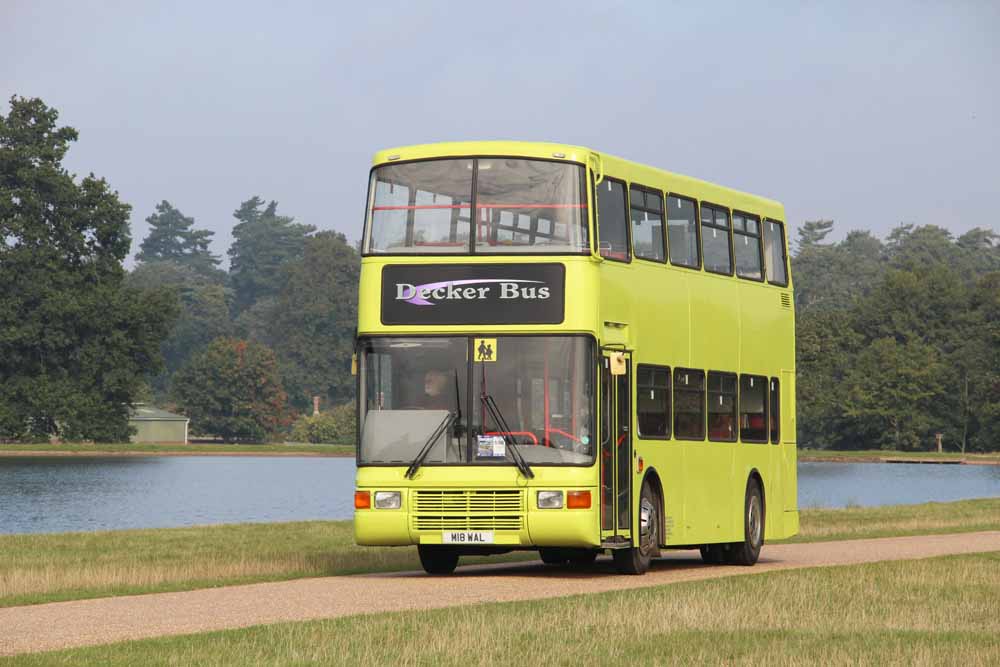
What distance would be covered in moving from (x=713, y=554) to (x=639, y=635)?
1214 cm

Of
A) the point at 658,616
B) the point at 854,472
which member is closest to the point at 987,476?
the point at 854,472

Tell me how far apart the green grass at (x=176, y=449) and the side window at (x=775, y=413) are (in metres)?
88.1

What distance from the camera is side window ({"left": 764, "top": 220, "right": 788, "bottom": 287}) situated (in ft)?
96.4

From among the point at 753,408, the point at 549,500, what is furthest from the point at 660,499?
the point at 753,408

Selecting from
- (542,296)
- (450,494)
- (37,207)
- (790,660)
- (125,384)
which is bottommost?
(790,660)

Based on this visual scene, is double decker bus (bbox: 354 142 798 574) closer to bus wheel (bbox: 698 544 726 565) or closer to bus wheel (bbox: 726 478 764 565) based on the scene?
bus wheel (bbox: 726 478 764 565)

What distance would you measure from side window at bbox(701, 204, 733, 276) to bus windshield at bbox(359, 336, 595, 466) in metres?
4.42

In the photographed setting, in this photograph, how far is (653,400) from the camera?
25.3 meters

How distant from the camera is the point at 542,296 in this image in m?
23.2

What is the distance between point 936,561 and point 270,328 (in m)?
170

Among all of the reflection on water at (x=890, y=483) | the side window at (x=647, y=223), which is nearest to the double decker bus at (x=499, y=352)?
the side window at (x=647, y=223)

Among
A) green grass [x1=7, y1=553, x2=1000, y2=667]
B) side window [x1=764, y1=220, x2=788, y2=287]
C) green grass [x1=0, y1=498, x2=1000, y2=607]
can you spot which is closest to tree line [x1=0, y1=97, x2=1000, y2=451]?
green grass [x1=0, y1=498, x2=1000, y2=607]

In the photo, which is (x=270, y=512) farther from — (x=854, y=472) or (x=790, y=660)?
(x=854, y=472)

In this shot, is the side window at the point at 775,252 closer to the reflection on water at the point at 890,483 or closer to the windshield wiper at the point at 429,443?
the windshield wiper at the point at 429,443
